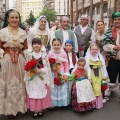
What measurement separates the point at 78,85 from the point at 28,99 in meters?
1.04

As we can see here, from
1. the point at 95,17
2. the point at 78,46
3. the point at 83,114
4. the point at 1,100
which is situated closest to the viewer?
the point at 1,100

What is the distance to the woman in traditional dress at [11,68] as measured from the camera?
4.20m

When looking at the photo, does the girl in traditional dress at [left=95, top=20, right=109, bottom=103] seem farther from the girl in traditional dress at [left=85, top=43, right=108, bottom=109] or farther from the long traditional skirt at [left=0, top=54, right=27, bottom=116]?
the long traditional skirt at [left=0, top=54, right=27, bottom=116]

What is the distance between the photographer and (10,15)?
4.21m

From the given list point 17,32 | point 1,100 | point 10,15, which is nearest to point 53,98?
point 1,100

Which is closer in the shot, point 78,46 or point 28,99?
point 28,99

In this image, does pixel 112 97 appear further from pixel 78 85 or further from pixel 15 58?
pixel 15 58

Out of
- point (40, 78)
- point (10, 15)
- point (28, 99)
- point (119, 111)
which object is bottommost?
point (119, 111)

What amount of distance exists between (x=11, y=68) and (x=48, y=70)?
68cm

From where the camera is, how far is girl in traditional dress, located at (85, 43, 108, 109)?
4.99m

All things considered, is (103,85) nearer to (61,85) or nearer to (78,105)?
(78,105)

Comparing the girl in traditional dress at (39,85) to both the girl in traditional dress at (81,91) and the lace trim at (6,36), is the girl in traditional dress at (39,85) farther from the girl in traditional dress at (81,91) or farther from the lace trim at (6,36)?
the girl in traditional dress at (81,91)

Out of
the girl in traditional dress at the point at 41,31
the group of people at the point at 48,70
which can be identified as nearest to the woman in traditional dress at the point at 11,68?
the group of people at the point at 48,70

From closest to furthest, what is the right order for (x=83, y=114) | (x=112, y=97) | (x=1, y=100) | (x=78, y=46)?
1. (x=1, y=100)
2. (x=83, y=114)
3. (x=112, y=97)
4. (x=78, y=46)
